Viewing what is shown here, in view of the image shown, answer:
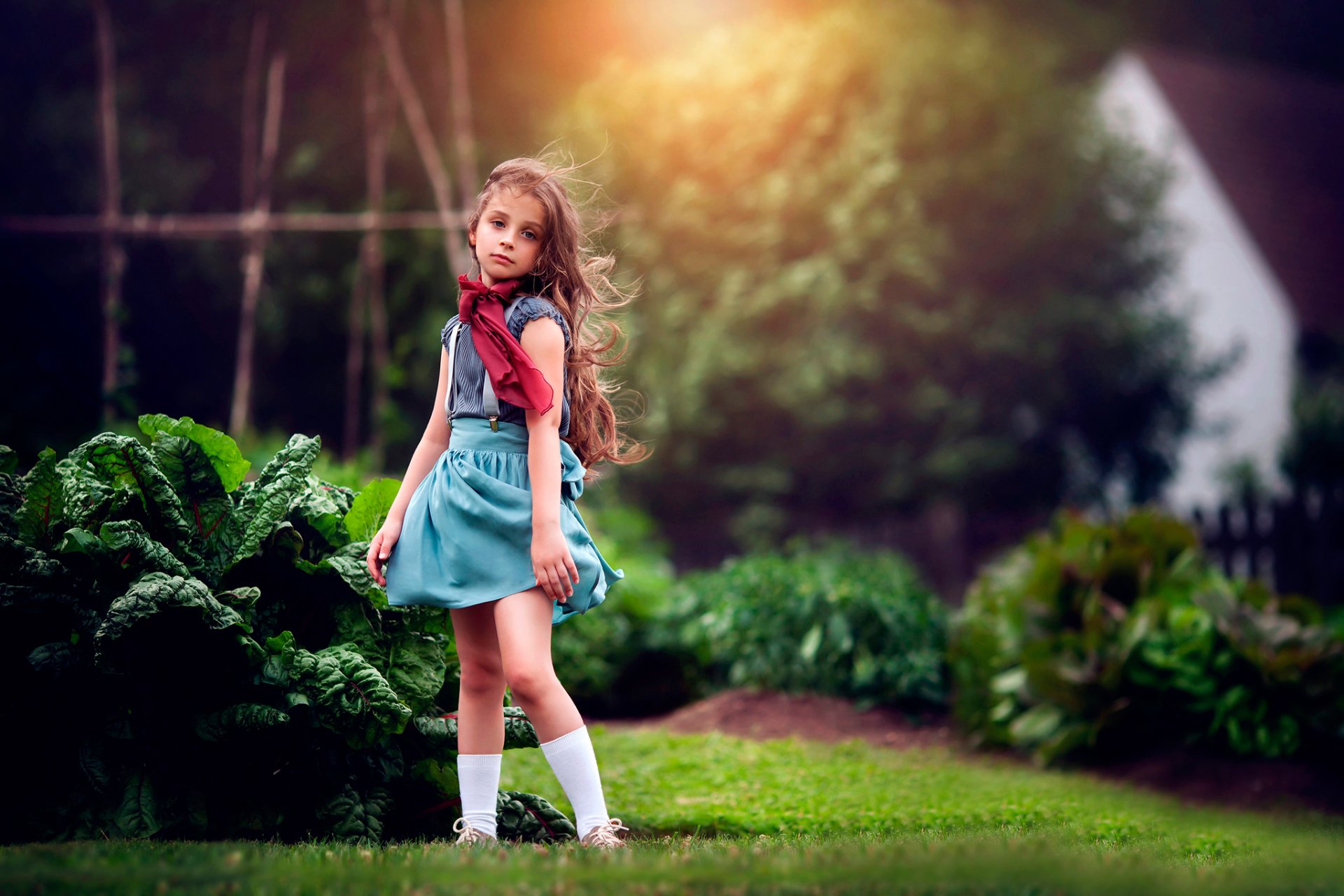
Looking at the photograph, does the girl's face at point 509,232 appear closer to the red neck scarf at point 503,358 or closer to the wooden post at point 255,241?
the red neck scarf at point 503,358

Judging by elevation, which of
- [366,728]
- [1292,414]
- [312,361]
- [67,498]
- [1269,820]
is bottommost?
[1269,820]

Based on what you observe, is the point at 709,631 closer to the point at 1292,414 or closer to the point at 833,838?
the point at 833,838

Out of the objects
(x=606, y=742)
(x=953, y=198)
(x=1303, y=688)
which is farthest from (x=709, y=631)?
(x=953, y=198)

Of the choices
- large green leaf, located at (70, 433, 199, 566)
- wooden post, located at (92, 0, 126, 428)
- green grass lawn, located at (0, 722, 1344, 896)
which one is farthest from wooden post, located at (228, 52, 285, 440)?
large green leaf, located at (70, 433, 199, 566)

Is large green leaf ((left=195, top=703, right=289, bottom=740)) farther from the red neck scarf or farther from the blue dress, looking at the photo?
the red neck scarf

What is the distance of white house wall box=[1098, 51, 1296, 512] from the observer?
13453 millimetres

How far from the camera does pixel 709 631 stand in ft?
17.9

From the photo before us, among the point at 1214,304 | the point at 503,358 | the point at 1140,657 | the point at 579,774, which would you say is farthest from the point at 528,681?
the point at 1214,304

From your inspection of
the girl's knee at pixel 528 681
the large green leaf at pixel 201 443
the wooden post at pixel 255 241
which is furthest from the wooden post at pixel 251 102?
the girl's knee at pixel 528 681

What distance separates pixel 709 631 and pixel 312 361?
332 inches

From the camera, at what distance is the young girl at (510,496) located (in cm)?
253

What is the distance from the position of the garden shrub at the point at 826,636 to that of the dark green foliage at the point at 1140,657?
265 millimetres

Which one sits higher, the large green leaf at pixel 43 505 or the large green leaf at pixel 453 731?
the large green leaf at pixel 43 505

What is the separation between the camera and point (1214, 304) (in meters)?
14.5
